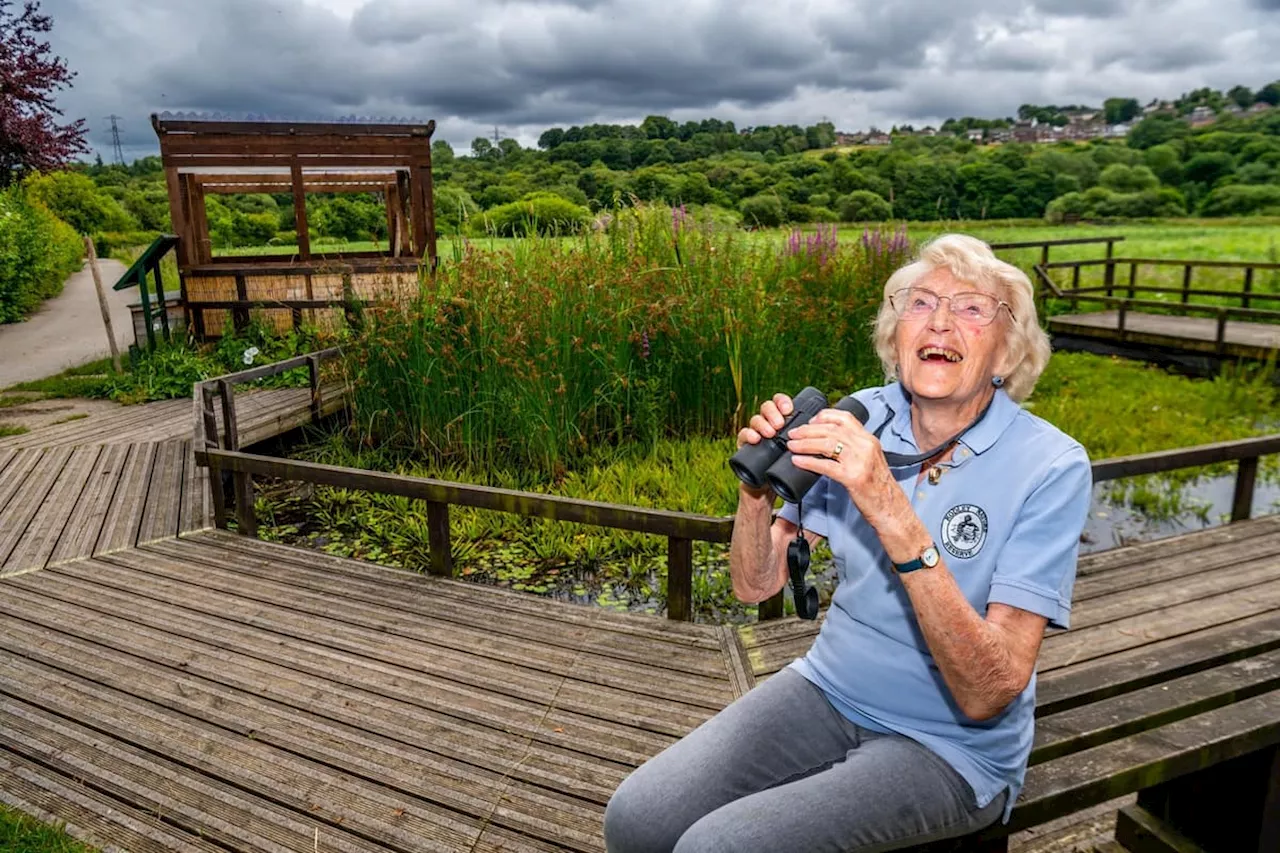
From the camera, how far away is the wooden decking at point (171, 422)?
682cm

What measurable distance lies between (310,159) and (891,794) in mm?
11144

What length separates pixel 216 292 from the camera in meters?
10.2

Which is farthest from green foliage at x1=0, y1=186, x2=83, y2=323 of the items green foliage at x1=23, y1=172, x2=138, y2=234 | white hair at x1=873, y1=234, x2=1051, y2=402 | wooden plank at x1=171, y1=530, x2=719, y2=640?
white hair at x1=873, y1=234, x2=1051, y2=402

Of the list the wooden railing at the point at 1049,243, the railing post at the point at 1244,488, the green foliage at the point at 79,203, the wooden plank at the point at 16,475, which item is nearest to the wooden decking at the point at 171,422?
the wooden plank at the point at 16,475

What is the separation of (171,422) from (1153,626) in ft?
23.7

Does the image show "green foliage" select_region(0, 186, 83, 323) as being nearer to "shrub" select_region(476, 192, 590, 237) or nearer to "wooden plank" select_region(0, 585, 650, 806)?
"shrub" select_region(476, 192, 590, 237)

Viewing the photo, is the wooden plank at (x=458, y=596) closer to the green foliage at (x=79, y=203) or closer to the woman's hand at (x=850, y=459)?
the woman's hand at (x=850, y=459)

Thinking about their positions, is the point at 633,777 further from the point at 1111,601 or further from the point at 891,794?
the point at 1111,601

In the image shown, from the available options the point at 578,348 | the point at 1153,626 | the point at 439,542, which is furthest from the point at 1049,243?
the point at 439,542

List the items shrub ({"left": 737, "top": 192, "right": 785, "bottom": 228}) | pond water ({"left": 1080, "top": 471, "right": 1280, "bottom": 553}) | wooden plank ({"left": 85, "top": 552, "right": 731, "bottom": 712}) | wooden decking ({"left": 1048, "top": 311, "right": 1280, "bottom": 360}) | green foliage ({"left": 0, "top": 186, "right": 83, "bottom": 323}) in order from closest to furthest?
wooden plank ({"left": 85, "top": 552, "right": 731, "bottom": 712}), pond water ({"left": 1080, "top": 471, "right": 1280, "bottom": 553}), shrub ({"left": 737, "top": 192, "right": 785, "bottom": 228}), wooden decking ({"left": 1048, "top": 311, "right": 1280, "bottom": 360}), green foliage ({"left": 0, "top": 186, "right": 83, "bottom": 323})

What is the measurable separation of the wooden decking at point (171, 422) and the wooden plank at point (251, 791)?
153 inches

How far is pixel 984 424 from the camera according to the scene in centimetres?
152

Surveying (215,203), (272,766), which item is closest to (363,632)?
(272,766)

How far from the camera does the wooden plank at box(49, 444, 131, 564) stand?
459cm
